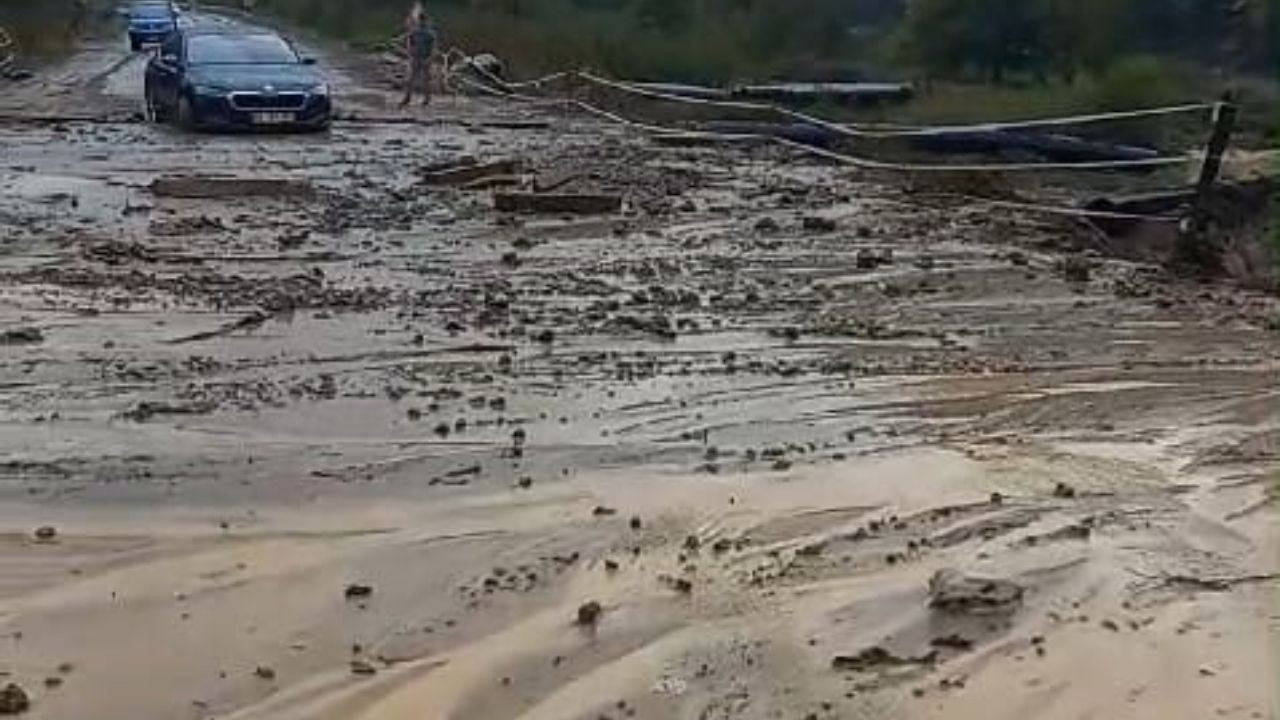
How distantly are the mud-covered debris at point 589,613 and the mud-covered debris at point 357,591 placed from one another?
2.33 ft

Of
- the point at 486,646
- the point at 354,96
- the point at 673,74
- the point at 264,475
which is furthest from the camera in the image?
the point at 673,74

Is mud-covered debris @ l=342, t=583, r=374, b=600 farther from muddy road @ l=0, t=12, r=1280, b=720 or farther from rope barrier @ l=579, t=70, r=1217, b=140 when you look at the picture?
rope barrier @ l=579, t=70, r=1217, b=140

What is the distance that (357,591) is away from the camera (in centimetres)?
691

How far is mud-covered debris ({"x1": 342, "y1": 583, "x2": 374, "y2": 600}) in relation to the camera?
6.87 meters

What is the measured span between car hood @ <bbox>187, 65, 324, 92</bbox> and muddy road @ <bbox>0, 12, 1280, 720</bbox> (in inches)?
347

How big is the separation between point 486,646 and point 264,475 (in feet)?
7.69

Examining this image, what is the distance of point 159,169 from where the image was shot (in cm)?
2070

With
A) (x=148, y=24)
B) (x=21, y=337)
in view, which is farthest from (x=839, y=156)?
(x=148, y=24)

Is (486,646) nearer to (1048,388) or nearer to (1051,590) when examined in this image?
(1051,590)

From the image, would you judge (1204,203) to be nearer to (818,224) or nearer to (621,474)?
(818,224)

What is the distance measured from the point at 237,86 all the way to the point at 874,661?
2019 cm

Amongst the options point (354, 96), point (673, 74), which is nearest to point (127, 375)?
point (354, 96)

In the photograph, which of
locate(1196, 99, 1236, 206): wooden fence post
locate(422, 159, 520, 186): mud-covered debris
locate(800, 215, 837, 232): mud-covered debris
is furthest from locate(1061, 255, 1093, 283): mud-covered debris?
locate(422, 159, 520, 186): mud-covered debris

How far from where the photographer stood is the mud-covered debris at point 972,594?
6.84 m
